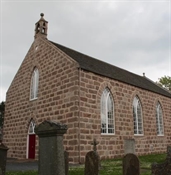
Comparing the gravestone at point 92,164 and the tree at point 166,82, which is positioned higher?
the tree at point 166,82

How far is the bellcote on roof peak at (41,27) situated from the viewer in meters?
21.3

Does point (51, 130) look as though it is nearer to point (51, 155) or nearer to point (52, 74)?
point (51, 155)

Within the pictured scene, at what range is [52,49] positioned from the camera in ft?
61.3

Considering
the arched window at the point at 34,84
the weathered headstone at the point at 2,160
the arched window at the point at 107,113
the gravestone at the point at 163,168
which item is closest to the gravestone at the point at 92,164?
the gravestone at the point at 163,168

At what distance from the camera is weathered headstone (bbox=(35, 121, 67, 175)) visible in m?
5.91

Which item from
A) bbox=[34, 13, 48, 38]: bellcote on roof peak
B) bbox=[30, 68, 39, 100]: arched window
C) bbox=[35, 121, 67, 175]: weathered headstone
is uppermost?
bbox=[34, 13, 48, 38]: bellcote on roof peak

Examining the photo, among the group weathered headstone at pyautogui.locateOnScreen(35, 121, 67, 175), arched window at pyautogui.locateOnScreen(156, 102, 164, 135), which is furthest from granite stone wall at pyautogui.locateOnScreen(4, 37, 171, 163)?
weathered headstone at pyautogui.locateOnScreen(35, 121, 67, 175)

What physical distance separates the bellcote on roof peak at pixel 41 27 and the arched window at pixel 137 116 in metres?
10.4

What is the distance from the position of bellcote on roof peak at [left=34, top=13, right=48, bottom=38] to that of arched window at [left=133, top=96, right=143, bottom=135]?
34.1 ft

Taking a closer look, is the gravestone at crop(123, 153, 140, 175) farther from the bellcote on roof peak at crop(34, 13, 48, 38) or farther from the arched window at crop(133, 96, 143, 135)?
the bellcote on roof peak at crop(34, 13, 48, 38)

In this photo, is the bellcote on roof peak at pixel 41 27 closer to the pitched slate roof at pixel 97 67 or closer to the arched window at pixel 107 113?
the pitched slate roof at pixel 97 67

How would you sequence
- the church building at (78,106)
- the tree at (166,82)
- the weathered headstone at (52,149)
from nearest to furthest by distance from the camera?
the weathered headstone at (52,149)
the church building at (78,106)
the tree at (166,82)

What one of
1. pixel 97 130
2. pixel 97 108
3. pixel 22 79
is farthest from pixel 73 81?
pixel 22 79

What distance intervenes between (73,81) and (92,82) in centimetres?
149
